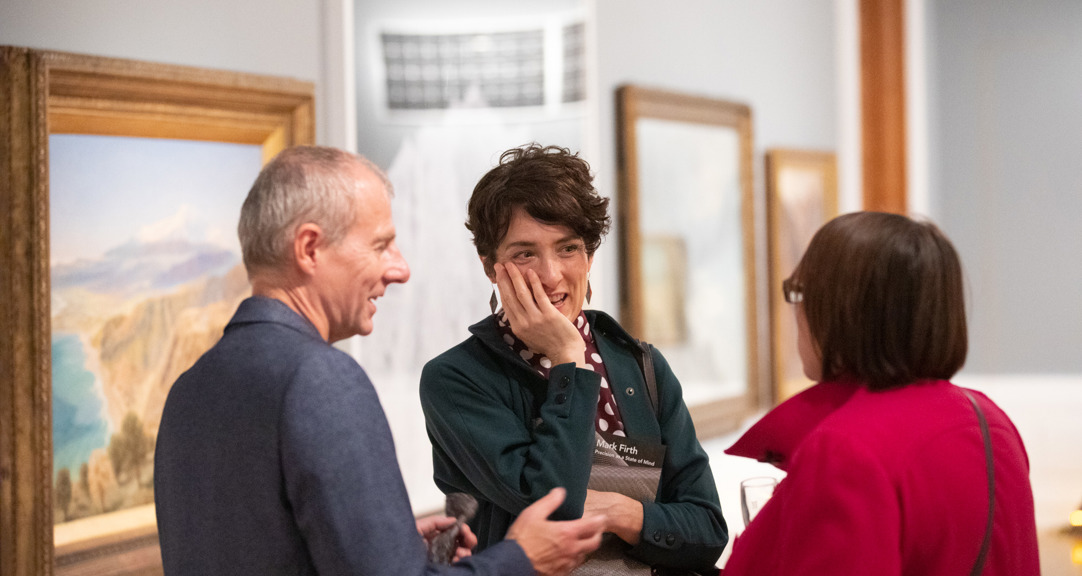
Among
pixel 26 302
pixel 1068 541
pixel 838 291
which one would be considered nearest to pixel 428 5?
pixel 26 302

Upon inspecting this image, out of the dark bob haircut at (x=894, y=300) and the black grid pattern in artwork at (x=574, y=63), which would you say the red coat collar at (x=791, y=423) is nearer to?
the dark bob haircut at (x=894, y=300)

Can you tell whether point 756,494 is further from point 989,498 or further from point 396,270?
point 396,270

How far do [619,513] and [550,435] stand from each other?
25 cm

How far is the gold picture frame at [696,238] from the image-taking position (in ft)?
13.9

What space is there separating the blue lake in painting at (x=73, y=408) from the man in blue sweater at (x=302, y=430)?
4.76ft

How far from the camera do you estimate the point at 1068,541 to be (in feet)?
13.6

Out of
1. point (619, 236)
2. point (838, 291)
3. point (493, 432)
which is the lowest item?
point (493, 432)

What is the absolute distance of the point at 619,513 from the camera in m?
1.81

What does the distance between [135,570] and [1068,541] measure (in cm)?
408

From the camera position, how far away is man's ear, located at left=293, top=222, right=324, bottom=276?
150 cm

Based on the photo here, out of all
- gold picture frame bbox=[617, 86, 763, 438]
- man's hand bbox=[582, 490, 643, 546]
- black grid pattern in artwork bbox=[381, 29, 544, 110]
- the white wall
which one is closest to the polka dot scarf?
man's hand bbox=[582, 490, 643, 546]

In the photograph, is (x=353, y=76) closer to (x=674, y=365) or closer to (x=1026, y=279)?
(x=674, y=365)

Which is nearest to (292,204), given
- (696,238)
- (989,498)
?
(989,498)

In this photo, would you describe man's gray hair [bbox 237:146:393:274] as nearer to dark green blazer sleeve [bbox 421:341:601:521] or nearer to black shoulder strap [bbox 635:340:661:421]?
dark green blazer sleeve [bbox 421:341:601:521]
